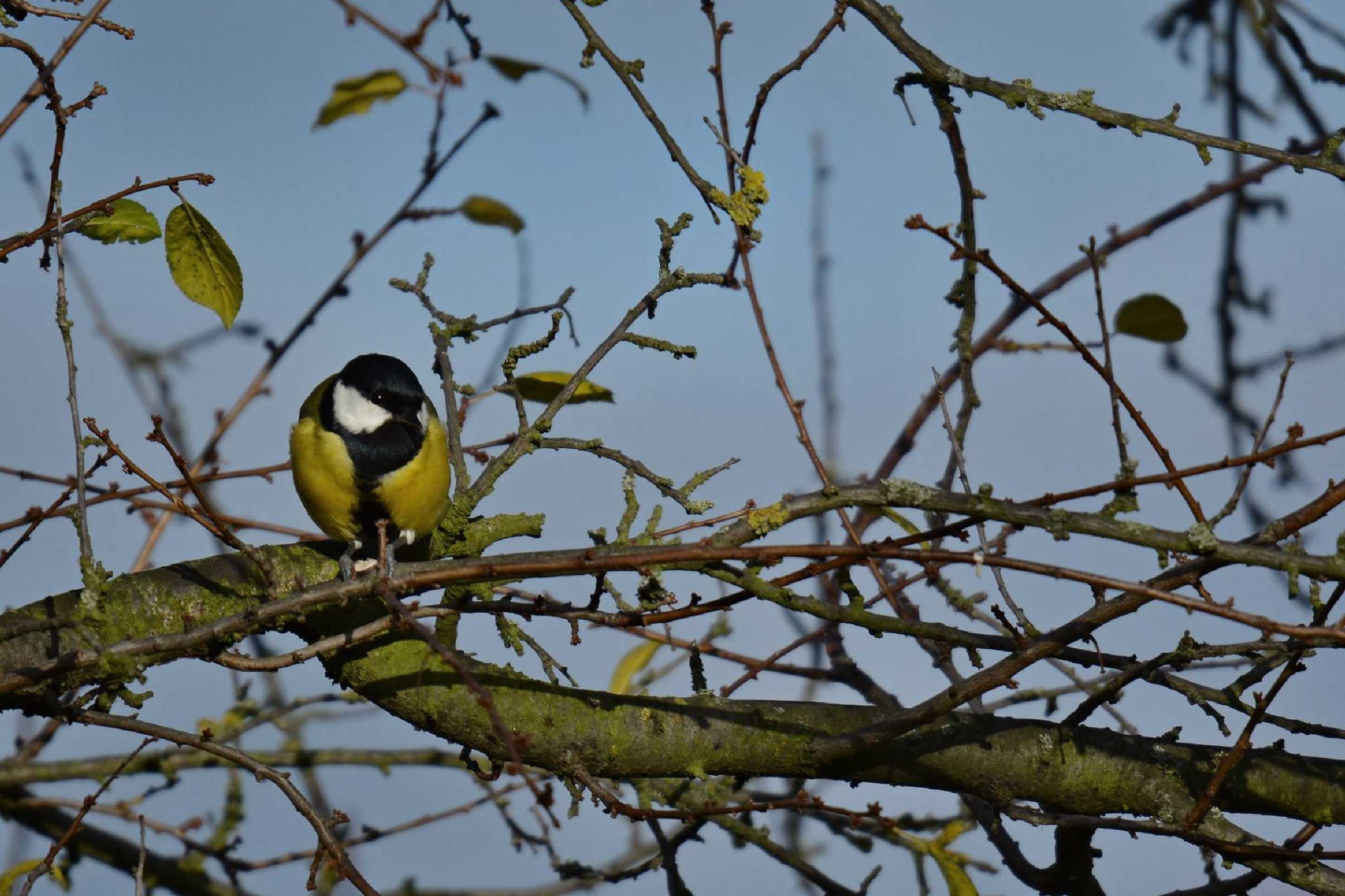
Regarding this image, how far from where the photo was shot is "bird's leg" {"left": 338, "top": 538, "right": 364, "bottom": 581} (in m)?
2.29

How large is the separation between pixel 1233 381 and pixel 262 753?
272 centimetres

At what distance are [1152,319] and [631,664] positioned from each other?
4.07ft

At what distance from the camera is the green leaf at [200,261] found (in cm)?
167

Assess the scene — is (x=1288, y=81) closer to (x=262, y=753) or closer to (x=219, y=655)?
(x=219, y=655)

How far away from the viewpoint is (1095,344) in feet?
7.06

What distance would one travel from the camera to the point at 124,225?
1745mm

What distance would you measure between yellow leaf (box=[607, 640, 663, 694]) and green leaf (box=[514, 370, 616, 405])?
62cm

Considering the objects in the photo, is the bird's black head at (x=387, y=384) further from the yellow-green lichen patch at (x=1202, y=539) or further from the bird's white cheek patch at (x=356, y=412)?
the yellow-green lichen patch at (x=1202, y=539)

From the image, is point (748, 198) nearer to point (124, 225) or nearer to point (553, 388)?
point (553, 388)

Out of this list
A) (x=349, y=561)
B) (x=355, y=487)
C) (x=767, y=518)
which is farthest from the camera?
(x=355, y=487)

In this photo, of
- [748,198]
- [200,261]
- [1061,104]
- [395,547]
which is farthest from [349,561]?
[1061,104]

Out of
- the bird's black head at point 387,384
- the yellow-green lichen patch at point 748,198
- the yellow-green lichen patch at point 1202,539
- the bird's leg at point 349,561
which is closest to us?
the yellow-green lichen patch at point 1202,539

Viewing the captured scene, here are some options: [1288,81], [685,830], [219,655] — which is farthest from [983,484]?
[1288,81]

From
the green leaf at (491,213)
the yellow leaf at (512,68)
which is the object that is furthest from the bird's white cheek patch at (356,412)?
the yellow leaf at (512,68)
